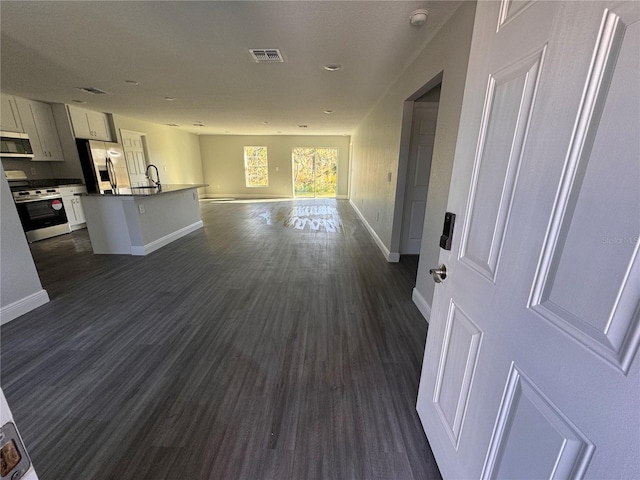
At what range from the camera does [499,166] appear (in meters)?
0.79

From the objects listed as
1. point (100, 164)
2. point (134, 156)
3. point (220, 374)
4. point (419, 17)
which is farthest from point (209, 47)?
point (134, 156)

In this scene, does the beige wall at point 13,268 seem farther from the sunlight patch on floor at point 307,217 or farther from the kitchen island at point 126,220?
the sunlight patch on floor at point 307,217

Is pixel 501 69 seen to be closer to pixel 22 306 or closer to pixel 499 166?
pixel 499 166

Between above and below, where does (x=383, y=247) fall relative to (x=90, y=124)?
below

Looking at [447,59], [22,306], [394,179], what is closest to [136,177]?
[22,306]

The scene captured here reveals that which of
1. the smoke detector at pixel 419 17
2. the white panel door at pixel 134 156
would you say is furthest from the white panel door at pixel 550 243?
the white panel door at pixel 134 156

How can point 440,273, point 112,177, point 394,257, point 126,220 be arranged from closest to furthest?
point 440,273 → point 394,257 → point 126,220 → point 112,177

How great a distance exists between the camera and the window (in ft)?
33.5

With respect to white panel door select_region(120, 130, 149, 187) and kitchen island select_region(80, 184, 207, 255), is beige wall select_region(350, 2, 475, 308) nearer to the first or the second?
kitchen island select_region(80, 184, 207, 255)

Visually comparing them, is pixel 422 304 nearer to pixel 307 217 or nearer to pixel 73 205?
pixel 307 217

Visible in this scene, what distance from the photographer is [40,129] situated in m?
5.04

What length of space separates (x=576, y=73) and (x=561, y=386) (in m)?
0.68

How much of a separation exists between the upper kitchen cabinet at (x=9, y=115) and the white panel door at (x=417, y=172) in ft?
22.2

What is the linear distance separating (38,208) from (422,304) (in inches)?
259
